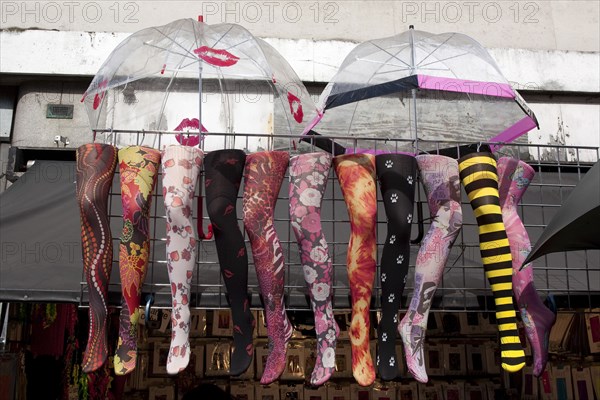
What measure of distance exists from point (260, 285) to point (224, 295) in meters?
0.28

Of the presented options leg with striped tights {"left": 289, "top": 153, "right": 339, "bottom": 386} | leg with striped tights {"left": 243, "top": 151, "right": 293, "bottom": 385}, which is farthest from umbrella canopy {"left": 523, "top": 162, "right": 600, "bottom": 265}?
leg with striped tights {"left": 243, "top": 151, "right": 293, "bottom": 385}

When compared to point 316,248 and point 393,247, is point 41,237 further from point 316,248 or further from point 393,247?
point 393,247

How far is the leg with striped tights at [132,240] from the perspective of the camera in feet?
8.10

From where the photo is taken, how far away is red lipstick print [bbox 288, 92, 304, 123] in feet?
10.9

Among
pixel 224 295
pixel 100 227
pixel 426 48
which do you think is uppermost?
pixel 426 48

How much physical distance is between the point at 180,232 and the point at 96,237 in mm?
334

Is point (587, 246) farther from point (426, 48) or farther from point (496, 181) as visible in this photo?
point (426, 48)

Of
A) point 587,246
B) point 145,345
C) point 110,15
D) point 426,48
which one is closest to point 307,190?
point 587,246

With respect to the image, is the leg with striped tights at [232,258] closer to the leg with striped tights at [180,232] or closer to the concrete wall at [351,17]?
the leg with striped tights at [180,232]

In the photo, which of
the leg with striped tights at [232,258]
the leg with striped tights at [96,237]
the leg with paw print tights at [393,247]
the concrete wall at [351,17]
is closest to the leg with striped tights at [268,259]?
the leg with striped tights at [232,258]

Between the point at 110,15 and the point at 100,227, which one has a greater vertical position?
the point at 110,15

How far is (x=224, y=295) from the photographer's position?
2744 millimetres

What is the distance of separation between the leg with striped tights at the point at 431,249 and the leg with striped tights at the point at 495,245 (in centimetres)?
8

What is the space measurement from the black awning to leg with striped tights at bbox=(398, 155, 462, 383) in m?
1.45
